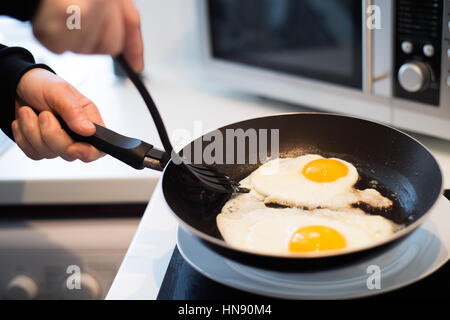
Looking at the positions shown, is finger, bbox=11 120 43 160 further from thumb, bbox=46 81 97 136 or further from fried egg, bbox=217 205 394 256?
fried egg, bbox=217 205 394 256

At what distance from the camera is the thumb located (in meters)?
0.85

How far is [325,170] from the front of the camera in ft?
3.03

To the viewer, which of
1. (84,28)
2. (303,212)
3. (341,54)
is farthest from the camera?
(341,54)

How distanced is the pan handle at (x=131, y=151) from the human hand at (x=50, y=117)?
0.02 m

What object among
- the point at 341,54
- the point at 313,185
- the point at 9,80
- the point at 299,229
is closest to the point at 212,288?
the point at 299,229

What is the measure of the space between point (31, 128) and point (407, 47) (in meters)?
0.68

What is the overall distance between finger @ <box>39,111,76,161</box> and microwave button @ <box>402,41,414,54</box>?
0.62m

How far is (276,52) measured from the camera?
1.31m

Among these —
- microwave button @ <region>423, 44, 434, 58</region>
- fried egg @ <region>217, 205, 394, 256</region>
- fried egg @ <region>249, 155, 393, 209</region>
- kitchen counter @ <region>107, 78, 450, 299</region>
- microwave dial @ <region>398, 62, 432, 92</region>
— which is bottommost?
kitchen counter @ <region>107, 78, 450, 299</region>

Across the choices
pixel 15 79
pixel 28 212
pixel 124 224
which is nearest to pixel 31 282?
pixel 28 212

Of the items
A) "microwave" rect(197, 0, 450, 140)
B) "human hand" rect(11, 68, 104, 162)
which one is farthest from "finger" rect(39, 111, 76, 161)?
"microwave" rect(197, 0, 450, 140)

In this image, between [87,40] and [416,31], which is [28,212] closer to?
[87,40]

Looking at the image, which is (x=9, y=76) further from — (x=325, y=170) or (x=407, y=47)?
(x=407, y=47)

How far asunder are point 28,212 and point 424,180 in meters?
0.81
